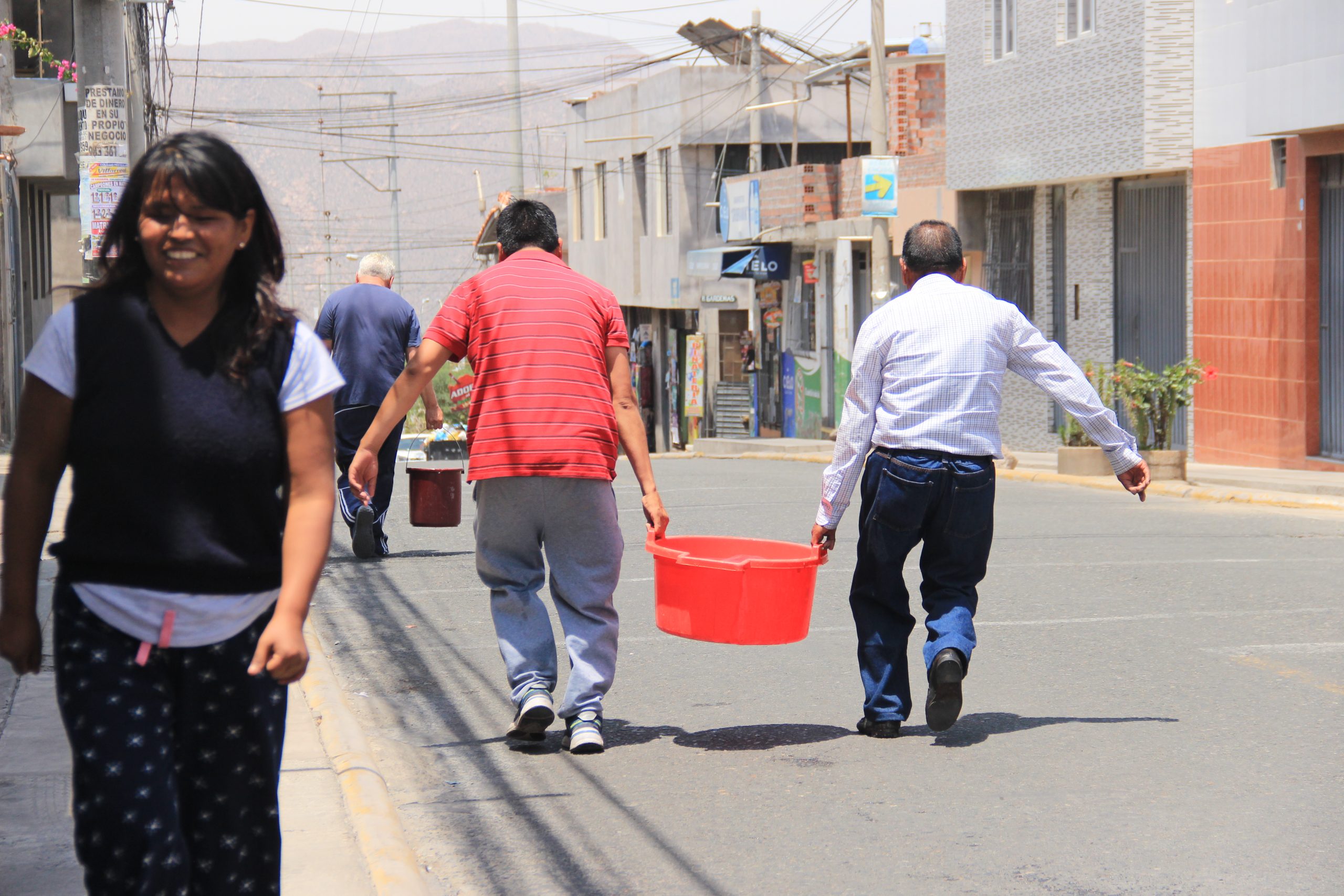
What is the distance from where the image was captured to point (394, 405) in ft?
20.0

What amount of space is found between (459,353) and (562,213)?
4852 centimetres

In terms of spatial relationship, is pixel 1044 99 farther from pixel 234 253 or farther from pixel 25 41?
pixel 234 253

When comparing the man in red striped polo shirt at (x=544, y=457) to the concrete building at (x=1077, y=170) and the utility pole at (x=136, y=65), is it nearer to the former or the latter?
the concrete building at (x=1077, y=170)

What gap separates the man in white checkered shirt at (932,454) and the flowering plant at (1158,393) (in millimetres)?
10851

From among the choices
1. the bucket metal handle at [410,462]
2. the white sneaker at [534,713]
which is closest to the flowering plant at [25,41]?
the bucket metal handle at [410,462]

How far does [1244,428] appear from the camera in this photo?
19375 millimetres

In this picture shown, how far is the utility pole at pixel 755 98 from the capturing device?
3741 centimetres

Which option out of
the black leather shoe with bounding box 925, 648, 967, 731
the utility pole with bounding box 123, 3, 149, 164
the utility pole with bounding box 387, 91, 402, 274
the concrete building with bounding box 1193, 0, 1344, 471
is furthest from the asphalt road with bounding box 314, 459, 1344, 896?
the utility pole with bounding box 387, 91, 402, 274

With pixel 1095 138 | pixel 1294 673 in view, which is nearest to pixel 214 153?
pixel 1294 673

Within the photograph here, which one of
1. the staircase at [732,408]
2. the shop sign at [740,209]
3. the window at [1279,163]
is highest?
the shop sign at [740,209]

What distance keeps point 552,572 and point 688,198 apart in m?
34.4

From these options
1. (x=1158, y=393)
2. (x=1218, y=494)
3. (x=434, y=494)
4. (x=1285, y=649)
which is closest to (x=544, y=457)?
(x=1285, y=649)

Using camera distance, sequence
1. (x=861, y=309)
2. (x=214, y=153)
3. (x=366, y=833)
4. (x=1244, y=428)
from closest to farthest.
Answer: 1. (x=214, y=153)
2. (x=366, y=833)
3. (x=1244, y=428)
4. (x=861, y=309)

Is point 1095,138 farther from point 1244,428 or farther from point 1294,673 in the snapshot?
Answer: point 1294,673
